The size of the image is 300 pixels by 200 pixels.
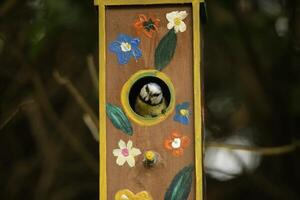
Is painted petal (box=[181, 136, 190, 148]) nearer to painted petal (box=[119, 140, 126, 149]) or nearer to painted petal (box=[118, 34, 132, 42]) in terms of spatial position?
painted petal (box=[119, 140, 126, 149])

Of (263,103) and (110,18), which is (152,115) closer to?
(110,18)

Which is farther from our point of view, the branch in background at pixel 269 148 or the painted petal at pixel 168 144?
the branch in background at pixel 269 148

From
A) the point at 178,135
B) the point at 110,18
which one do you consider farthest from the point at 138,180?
the point at 110,18

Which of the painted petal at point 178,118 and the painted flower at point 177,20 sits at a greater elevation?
the painted flower at point 177,20

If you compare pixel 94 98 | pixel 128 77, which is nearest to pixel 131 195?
pixel 128 77

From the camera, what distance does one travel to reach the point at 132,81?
9.37ft

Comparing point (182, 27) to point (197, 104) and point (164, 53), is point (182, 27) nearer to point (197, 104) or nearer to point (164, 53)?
point (164, 53)

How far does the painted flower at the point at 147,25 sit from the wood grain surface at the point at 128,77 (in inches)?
0.5

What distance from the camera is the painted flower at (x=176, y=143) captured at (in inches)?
111

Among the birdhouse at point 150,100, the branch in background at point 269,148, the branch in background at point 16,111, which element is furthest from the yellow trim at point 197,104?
the branch in background at point 16,111

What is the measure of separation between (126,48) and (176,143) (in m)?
0.30

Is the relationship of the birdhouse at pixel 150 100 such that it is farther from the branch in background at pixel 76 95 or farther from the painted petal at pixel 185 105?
the branch in background at pixel 76 95

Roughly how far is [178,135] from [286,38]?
1.52 metres

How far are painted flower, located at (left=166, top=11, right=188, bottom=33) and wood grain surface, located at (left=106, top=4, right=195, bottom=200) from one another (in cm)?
1
